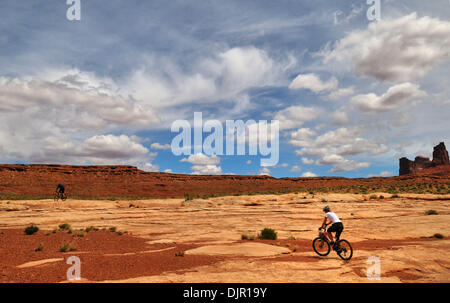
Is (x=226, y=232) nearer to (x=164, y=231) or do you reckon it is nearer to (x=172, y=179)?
(x=164, y=231)

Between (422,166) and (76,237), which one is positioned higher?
(422,166)

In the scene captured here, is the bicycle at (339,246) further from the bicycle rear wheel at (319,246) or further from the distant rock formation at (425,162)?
the distant rock formation at (425,162)

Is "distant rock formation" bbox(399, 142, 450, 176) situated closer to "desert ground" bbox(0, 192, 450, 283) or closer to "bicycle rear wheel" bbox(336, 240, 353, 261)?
"desert ground" bbox(0, 192, 450, 283)

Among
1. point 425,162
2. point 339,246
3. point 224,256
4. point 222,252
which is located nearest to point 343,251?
point 339,246

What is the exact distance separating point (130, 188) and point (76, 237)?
75726 millimetres

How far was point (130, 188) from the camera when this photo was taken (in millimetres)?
91875

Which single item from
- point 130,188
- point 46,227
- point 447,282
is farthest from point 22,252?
point 130,188

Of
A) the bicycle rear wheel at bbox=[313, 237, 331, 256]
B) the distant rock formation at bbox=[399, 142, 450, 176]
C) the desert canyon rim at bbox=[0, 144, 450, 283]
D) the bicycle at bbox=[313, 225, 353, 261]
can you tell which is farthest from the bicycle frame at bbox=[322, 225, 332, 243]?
the distant rock formation at bbox=[399, 142, 450, 176]

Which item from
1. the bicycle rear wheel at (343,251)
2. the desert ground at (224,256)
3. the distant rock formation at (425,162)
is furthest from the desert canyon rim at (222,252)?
the distant rock formation at (425,162)

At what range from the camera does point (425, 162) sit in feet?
576

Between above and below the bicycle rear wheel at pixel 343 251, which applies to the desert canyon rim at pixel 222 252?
below

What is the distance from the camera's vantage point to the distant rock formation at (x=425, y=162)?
6578 inches

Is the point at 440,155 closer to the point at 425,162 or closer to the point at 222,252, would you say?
the point at 425,162

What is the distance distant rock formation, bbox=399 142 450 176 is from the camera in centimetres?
16707
